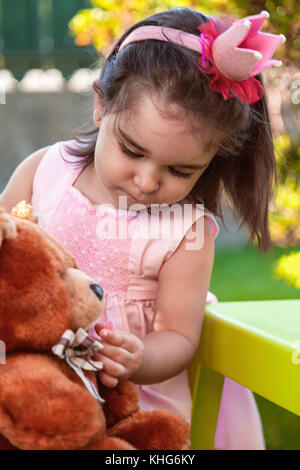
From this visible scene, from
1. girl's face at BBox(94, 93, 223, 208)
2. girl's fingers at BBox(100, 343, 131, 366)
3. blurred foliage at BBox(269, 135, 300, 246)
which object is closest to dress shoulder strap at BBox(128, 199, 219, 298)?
girl's face at BBox(94, 93, 223, 208)

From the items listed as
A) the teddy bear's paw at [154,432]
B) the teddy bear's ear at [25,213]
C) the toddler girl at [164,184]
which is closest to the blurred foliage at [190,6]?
the toddler girl at [164,184]

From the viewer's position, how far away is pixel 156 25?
123cm

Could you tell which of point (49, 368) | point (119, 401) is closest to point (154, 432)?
point (119, 401)

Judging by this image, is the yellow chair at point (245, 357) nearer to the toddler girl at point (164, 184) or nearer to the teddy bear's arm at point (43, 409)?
the toddler girl at point (164, 184)

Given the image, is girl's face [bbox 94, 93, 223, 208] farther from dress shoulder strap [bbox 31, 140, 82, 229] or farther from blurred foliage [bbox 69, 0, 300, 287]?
blurred foliage [bbox 69, 0, 300, 287]

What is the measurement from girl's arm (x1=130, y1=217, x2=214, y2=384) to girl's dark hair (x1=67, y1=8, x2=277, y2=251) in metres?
0.12

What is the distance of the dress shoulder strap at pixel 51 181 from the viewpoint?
1.37 m

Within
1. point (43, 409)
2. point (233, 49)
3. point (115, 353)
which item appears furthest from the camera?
point (233, 49)

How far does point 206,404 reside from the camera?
53.8 inches

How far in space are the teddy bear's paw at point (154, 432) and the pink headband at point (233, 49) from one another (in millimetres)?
532

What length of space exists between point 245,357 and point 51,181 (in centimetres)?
55

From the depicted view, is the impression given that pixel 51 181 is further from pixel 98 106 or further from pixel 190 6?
pixel 190 6

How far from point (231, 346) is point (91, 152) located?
50cm
